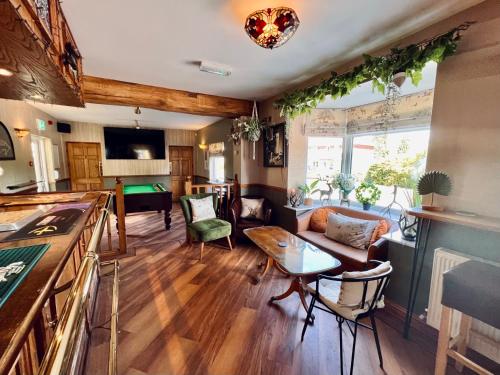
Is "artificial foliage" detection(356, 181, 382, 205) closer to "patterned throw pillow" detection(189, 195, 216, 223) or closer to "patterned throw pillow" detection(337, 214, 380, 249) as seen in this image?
"patterned throw pillow" detection(337, 214, 380, 249)

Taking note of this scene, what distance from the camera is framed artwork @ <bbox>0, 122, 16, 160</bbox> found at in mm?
2832

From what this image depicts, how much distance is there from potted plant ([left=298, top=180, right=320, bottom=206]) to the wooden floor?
1.24 m

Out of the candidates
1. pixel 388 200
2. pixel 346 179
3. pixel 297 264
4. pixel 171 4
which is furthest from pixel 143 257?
pixel 388 200

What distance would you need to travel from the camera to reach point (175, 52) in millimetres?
2164

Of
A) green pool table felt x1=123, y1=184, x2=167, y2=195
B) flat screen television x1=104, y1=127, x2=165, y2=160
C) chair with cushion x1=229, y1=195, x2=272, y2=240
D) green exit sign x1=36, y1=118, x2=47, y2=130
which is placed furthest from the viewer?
flat screen television x1=104, y1=127, x2=165, y2=160

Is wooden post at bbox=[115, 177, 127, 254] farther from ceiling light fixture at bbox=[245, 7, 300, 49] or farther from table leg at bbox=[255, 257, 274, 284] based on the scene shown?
ceiling light fixture at bbox=[245, 7, 300, 49]

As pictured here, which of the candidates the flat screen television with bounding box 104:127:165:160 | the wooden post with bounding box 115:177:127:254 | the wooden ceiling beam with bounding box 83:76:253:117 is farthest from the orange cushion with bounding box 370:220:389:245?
the flat screen television with bounding box 104:127:165:160

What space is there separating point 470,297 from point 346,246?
5.03 ft

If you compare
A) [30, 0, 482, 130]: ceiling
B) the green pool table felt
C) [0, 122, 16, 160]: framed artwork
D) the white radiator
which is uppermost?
[30, 0, 482, 130]: ceiling

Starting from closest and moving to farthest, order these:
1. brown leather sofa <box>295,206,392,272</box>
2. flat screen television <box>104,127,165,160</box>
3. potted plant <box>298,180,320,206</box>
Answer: brown leather sofa <box>295,206,392,272</box> → potted plant <box>298,180,320,206</box> → flat screen television <box>104,127,165,160</box>

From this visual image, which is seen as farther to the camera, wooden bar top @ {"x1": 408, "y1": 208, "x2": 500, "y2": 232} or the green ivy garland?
the green ivy garland

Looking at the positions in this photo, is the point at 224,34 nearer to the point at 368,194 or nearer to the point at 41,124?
the point at 368,194

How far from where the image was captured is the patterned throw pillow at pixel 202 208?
3494mm

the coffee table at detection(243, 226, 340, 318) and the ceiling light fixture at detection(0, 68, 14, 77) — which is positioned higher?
the ceiling light fixture at detection(0, 68, 14, 77)
